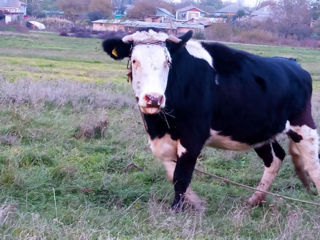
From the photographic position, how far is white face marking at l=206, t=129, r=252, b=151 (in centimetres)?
597

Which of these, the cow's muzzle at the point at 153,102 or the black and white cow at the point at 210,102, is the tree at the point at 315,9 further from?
the cow's muzzle at the point at 153,102

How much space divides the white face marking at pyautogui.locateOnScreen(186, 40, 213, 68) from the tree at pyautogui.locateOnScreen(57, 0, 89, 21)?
64269 millimetres

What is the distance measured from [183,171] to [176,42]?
1343 mm

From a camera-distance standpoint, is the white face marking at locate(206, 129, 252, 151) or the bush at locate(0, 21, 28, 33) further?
A: the bush at locate(0, 21, 28, 33)

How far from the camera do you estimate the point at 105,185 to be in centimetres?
618

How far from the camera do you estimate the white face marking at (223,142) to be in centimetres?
597

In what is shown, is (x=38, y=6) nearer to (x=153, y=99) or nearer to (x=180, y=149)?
(x=180, y=149)

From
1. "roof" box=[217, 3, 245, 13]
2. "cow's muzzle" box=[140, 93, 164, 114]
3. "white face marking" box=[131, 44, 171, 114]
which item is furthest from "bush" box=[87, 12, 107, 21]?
"cow's muzzle" box=[140, 93, 164, 114]

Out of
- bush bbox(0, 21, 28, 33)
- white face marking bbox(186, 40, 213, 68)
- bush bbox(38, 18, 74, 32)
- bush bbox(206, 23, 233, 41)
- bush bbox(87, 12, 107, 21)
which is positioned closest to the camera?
white face marking bbox(186, 40, 213, 68)

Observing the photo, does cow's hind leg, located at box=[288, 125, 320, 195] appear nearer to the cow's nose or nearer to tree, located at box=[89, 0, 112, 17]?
the cow's nose

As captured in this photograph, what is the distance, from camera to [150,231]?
4488mm

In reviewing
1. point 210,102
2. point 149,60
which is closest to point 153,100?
point 149,60

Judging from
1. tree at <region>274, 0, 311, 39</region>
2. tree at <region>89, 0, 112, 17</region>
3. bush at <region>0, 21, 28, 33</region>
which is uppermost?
tree at <region>274, 0, 311, 39</region>

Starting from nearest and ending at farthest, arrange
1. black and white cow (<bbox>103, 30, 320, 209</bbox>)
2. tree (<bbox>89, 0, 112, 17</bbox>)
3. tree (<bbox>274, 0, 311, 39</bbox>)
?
black and white cow (<bbox>103, 30, 320, 209</bbox>)
tree (<bbox>274, 0, 311, 39</bbox>)
tree (<bbox>89, 0, 112, 17</bbox>)
